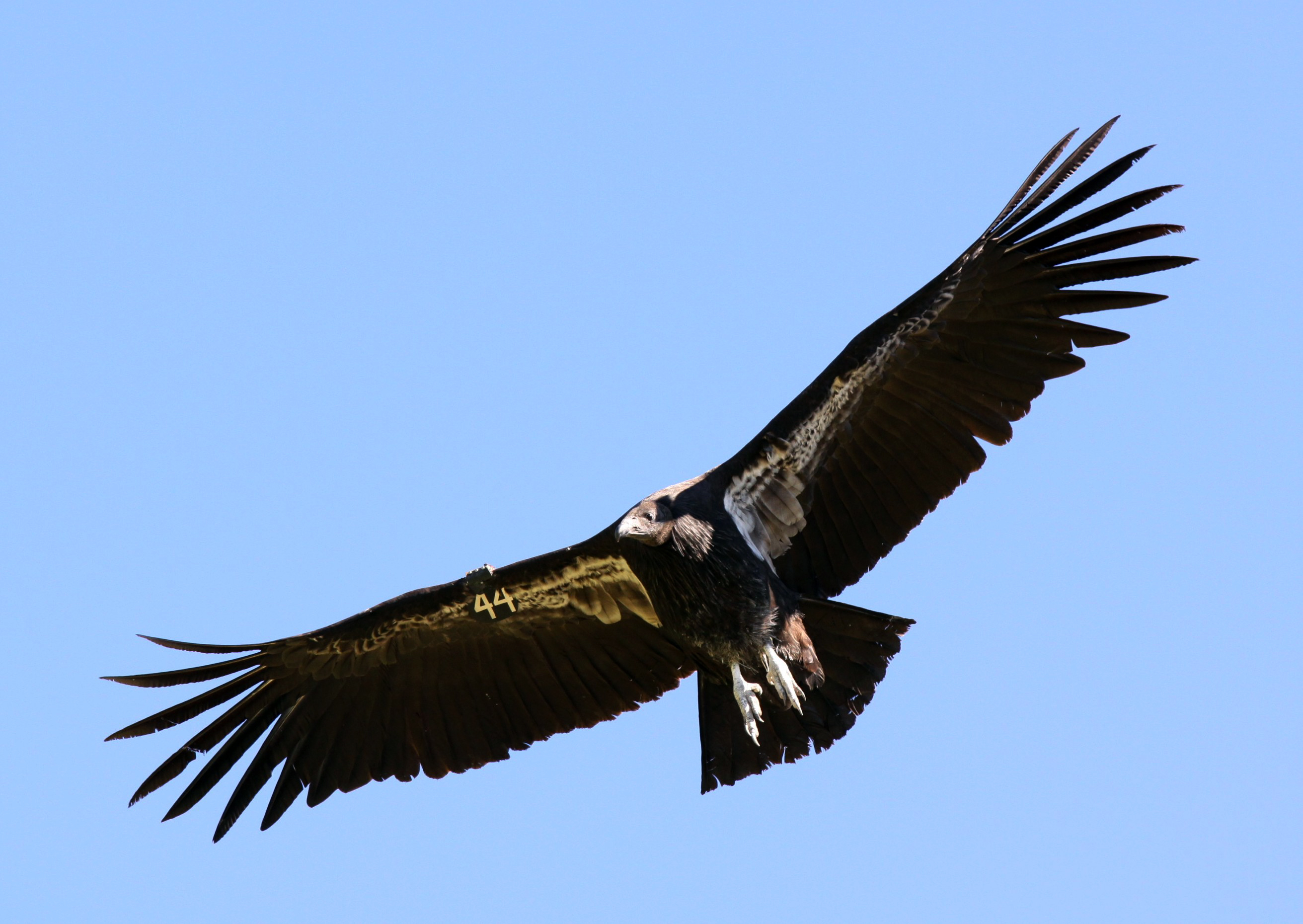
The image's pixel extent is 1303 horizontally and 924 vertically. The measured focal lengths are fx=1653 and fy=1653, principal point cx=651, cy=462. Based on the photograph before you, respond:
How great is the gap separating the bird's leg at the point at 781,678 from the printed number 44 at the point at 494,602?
75.4 inches

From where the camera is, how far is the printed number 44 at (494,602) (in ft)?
35.8

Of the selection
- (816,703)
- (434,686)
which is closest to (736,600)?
(816,703)

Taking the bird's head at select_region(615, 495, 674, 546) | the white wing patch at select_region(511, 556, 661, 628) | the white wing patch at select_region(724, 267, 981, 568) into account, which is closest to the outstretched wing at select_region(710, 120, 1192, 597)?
the white wing patch at select_region(724, 267, 981, 568)

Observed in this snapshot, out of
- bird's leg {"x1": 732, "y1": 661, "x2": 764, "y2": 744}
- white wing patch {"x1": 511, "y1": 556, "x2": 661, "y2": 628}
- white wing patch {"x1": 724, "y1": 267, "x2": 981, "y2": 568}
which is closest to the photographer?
bird's leg {"x1": 732, "y1": 661, "x2": 764, "y2": 744}

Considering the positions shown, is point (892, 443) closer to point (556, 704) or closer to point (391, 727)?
point (556, 704)

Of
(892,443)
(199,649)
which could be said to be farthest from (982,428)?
(199,649)

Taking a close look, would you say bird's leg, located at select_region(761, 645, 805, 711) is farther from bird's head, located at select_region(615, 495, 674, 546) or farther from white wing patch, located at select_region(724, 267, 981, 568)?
bird's head, located at select_region(615, 495, 674, 546)

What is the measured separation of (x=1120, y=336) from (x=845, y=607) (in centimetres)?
231

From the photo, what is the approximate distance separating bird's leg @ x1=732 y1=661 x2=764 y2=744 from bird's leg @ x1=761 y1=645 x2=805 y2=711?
0.46 feet

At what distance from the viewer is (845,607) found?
10.1 m

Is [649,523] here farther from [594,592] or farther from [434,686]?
[434,686]

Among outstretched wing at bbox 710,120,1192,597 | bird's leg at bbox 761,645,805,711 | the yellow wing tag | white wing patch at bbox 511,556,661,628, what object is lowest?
bird's leg at bbox 761,645,805,711

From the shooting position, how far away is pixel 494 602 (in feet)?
36.0

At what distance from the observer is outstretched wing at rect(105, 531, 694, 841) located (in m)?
11.1
